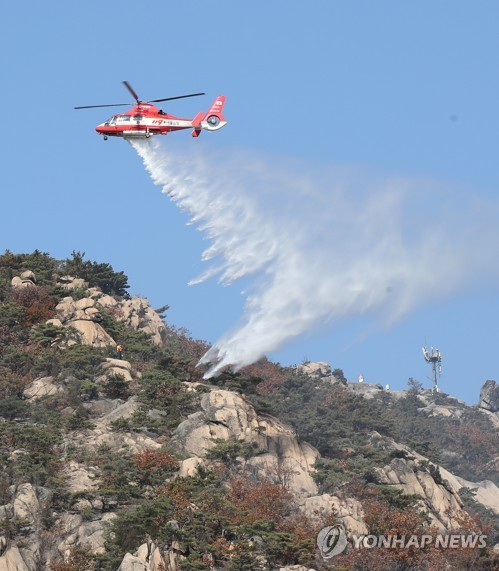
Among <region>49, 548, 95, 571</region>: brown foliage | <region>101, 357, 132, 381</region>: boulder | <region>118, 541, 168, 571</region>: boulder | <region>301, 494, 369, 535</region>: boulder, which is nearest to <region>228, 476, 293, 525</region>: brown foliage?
<region>301, 494, 369, 535</region>: boulder

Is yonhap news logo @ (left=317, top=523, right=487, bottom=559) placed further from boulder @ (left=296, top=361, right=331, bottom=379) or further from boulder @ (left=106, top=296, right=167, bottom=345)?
boulder @ (left=296, top=361, right=331, bottom=379)

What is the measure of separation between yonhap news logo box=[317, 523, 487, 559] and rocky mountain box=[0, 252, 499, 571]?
15.5 inches

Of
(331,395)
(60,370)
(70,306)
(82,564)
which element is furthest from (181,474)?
(331,395)

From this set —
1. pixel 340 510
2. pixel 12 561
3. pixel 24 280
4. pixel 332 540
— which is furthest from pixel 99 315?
pixel 12 561

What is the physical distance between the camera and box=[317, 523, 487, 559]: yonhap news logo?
5359cm

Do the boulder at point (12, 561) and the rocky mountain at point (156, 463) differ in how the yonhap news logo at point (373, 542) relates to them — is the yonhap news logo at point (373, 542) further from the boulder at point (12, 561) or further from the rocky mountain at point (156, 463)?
the boulder at point (12, 561)

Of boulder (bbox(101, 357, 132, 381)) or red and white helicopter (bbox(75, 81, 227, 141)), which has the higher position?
red and white helicopter (bbox(75, 81, 227, 141))

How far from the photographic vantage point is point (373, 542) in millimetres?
55344

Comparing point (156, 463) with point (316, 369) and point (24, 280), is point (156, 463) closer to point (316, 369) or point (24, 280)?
point (24, 280)

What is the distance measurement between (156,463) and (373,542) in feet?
34.9

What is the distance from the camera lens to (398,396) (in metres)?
140

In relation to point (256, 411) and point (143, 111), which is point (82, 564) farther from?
point (143, 111)

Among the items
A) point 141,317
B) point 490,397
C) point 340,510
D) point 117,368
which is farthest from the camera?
point 490,397

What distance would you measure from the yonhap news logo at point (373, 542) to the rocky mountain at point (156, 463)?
39 centimetres
